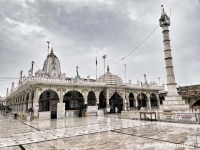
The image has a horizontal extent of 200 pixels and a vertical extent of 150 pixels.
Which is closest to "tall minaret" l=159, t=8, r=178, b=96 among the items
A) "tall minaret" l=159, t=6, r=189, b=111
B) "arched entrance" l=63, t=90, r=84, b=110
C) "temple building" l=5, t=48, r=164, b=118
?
"tall minaret" l=159, t=6, r=189, b=111

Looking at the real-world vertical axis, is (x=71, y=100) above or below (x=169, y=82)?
below

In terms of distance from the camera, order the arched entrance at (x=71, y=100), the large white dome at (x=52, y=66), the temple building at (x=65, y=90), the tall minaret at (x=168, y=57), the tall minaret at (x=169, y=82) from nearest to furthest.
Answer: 1. the tall minaret at (x=169, y=82)
2. the tall minaret at (x=168, y=57)
3. the temple building at (x=65, y=90)
4. the arched entrance at (x=71, y=100)
5. the large white dome at (x=52, y=66)

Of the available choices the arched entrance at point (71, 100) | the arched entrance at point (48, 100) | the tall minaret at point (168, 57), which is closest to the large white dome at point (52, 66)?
the arched entrance at point (48, 100)

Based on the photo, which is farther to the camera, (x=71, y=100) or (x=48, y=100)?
(x=71, y=100)

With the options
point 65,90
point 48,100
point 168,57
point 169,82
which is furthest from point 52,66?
point 169,82

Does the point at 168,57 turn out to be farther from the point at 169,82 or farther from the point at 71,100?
the point at 71,100

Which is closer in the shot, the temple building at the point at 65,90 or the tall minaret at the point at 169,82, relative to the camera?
the tall minaret at the point at 169,82

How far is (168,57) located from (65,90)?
44.2ft

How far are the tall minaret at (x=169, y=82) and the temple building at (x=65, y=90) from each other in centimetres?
622

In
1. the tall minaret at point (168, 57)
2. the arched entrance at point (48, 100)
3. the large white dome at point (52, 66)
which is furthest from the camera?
the large white dome at point (52, 66)

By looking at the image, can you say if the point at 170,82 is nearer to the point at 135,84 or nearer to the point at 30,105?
the point at 135,84

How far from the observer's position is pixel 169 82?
17.5m

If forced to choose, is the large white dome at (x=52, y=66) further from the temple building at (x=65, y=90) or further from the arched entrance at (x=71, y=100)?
the arched entrance at (x=71, y=100)

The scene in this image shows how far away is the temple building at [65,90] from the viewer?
1986 centimetres
